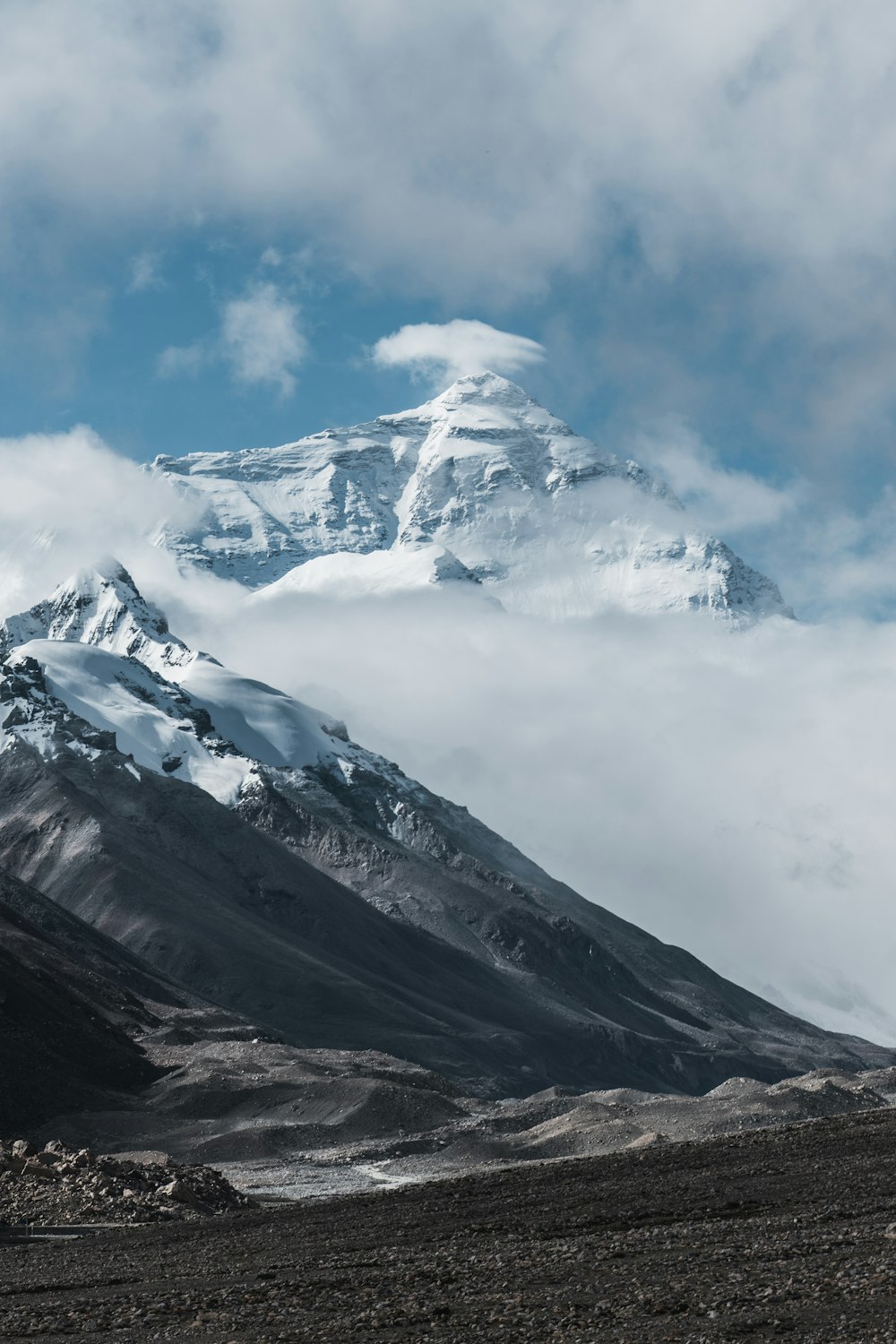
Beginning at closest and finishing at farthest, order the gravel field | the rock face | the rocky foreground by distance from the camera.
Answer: the gravel field < the rocky foreground < the rock face

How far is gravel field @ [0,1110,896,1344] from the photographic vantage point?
3238cm

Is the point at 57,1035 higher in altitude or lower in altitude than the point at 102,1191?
higher

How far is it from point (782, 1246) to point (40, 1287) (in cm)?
1987

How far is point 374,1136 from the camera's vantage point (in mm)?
114500

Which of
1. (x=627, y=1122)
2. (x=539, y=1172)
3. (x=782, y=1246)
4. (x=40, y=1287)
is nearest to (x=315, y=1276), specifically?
(x=40, y=1287)

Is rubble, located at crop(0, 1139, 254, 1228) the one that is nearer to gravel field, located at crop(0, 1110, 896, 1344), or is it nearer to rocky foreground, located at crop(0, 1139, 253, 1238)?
rocky foreground, located at crop(0, 1139, 253, 1238)

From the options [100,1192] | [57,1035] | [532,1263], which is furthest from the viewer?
[57,1035]

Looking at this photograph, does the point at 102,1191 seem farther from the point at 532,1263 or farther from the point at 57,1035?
the point at 57,1035

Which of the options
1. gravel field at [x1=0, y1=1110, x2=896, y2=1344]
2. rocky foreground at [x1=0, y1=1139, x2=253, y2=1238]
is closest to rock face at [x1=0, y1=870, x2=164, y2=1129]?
rocky foreground at [x1=0, y1=1139, x2=253, y2=1238]

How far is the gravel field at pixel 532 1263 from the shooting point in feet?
106

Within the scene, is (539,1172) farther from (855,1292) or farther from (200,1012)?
(200,1012)

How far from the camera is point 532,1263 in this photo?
40000 mm

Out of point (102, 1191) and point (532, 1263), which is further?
→ point (102, 1191)

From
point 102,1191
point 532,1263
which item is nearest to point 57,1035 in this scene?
point 102,1191
